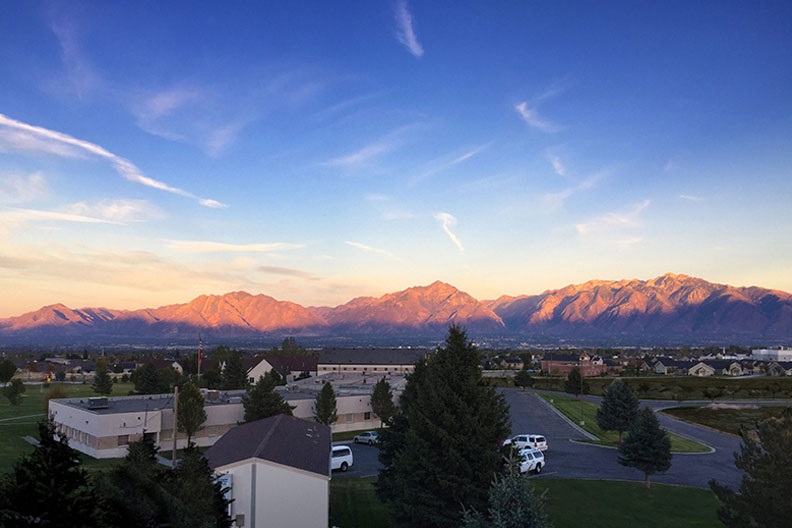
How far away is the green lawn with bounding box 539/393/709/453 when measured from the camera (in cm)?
5075

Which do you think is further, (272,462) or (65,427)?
(65,427)

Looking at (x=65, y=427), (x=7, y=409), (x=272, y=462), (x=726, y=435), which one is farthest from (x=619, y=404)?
(x=7, y=409)

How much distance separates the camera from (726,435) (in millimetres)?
60125

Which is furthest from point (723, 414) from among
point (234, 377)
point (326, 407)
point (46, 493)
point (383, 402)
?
point (46, 493)

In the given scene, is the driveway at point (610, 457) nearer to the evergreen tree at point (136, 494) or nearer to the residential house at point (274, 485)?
the residential house at point (274, 485)

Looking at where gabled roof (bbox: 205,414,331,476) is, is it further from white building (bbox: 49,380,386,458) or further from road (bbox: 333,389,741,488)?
white building (bbox: 49,380,386,458)

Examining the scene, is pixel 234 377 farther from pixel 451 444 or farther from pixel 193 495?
pixel 193 495

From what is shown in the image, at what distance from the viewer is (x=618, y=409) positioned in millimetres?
52250

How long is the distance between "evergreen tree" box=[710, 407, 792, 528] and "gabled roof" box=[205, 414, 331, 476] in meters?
15.8

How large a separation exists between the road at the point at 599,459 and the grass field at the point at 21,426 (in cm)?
2108

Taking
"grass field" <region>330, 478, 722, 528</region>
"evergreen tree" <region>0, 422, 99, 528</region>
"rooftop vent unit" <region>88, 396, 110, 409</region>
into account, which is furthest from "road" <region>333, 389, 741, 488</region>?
"evergreen tree" <region>0, 422, 99, 528</region>

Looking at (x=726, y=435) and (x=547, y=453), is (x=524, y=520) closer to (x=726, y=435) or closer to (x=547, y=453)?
(x=547, y=453)

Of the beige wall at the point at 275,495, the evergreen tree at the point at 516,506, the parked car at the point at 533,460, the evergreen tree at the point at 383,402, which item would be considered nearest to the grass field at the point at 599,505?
the parked car at the point at 533,460

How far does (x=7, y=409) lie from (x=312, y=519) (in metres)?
62.1
